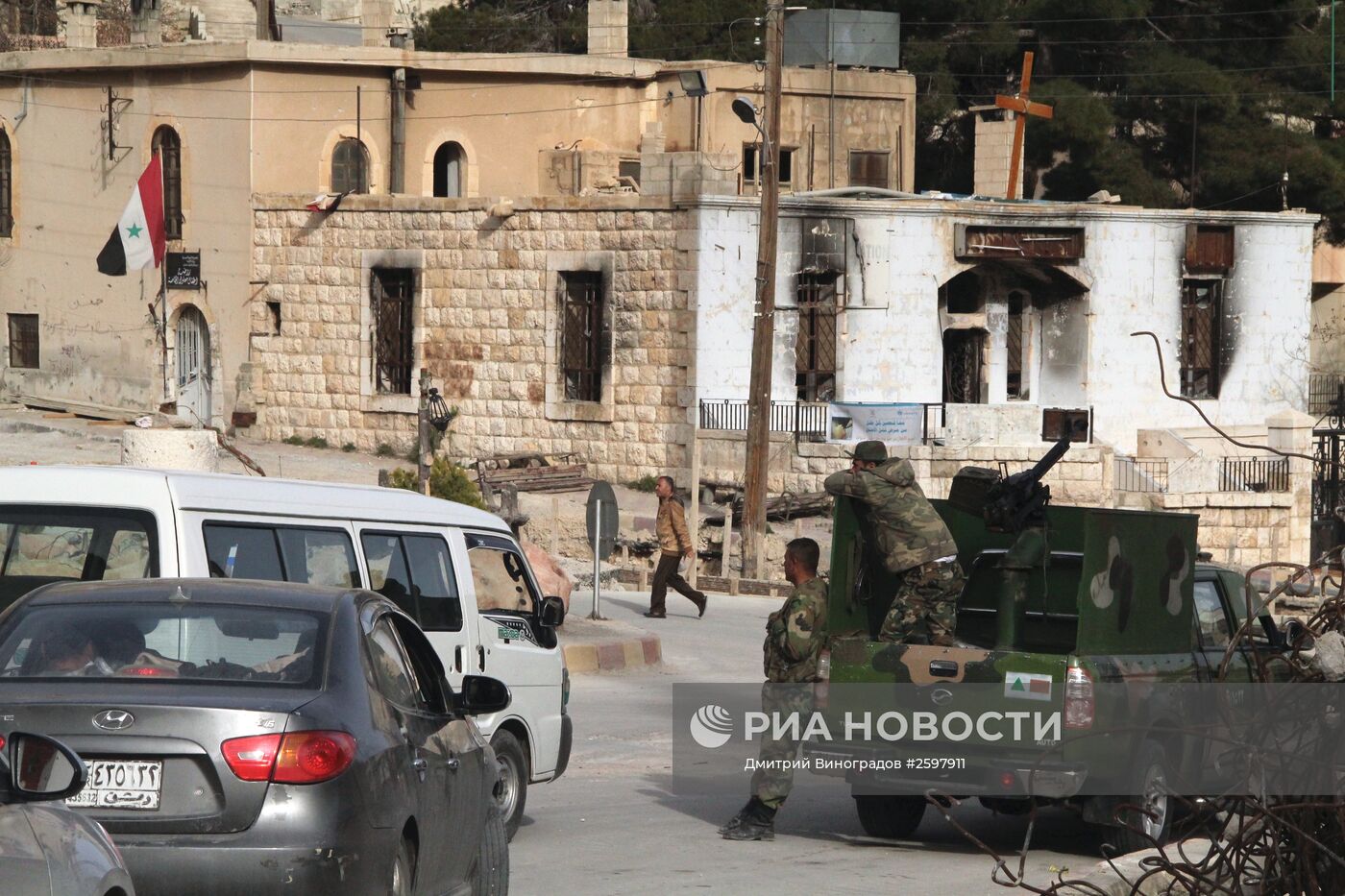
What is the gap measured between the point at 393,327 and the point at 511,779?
999 inches

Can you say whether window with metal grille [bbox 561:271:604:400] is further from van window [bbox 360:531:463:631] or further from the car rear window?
the car rear window

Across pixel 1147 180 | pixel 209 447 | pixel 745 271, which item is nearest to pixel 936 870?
pixel 209 447

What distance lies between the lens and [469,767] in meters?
7.05

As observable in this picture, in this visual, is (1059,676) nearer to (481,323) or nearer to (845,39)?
(481,323)

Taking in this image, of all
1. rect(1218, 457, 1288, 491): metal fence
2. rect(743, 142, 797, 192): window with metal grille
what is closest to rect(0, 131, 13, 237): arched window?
rect(743, 142, 797, 192): window with metal grille

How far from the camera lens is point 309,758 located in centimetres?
562

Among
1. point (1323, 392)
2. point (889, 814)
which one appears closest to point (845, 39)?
point (1323, 392)

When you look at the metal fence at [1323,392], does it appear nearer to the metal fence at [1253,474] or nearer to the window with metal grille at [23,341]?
the metal fence at [1253,474]

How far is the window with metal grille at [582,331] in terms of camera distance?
32.9 meters

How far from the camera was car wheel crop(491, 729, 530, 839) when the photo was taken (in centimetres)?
958

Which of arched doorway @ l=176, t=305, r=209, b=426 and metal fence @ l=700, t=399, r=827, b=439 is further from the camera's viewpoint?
arched doorway @ l=176, t=305, r=209, b=426

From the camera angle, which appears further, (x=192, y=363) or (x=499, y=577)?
(x=192, y=363)

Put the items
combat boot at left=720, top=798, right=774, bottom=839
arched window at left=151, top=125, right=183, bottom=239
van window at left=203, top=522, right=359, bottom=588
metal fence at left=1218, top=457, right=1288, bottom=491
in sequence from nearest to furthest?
van window at left=203, top=522, right=359, bottom=588
combat boot at left=720, top=798, right=774, bottom=839
metal fence at left=1218, top=457, right=1288, bottom=491
arched window at left=151, top=125, right=183, bottom=239

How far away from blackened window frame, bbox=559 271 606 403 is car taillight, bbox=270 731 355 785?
89.3 feet
